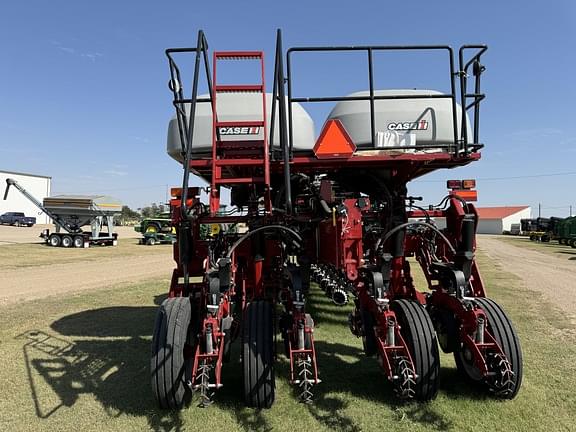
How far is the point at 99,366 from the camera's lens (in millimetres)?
4988

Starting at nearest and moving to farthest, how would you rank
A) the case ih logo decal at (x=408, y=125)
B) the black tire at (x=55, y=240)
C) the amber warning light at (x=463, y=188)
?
the case ih logo decal at (x=408, y=125), the amber warning light at (x=463, y=188), the black tire at (x=55, y=240)

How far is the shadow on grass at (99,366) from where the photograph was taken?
3875 mm

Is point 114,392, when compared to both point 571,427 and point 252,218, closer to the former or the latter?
point 252,218

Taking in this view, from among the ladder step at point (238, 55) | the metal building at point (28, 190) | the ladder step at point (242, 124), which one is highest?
the metal building at point (28, 190)

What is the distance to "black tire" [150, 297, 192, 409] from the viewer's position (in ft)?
11.6

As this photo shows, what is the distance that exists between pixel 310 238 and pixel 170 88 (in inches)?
98.6

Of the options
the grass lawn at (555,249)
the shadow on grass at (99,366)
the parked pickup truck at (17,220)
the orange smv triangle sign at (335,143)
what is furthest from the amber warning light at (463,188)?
the parked pickup truck at (17,220)

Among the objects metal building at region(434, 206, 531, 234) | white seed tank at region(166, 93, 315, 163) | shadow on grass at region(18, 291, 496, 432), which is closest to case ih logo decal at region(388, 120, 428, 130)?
white seed tank at region(166, 93, 315, 163)

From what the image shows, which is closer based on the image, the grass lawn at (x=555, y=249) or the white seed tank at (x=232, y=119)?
the white seed tank at (x=232, y=119)

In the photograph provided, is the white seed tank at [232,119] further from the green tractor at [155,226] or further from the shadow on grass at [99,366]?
the green tractor at [155,226]

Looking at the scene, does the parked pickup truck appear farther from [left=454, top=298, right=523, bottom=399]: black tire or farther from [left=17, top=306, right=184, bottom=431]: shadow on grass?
[left=454, top=298, right=523, bottom=399]: black tire

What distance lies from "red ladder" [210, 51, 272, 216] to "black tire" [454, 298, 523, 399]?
244cm

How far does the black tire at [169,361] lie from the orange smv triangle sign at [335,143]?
2197 mm

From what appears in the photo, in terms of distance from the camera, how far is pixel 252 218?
519 cm
